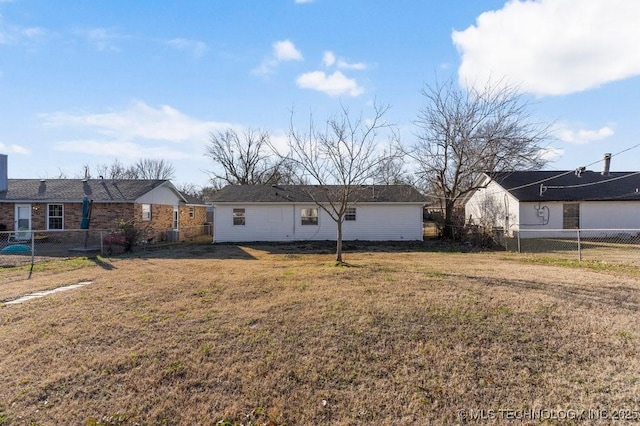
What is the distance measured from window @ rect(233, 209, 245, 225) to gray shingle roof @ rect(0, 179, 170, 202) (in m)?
4.91

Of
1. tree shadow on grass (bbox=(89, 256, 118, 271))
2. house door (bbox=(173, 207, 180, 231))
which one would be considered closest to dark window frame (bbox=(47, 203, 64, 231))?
house door (bbox=(173, 207, 180, 231))

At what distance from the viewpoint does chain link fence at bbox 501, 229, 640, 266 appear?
14.0 m

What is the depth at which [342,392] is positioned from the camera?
3598mm

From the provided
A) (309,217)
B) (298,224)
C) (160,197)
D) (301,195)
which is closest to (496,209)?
(309,217)

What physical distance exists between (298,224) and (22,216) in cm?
1447

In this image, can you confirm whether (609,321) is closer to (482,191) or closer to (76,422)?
(76,422)

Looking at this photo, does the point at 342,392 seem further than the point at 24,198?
No

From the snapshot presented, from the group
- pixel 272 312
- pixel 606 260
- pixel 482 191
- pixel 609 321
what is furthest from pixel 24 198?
pixel 482 191

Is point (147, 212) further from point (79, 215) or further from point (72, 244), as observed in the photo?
point (72, 244)

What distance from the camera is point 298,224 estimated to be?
20609 mm

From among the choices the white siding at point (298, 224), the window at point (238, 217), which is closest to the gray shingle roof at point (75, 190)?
A: the white siding at point (298, 224)

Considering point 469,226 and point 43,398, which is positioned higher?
point 469,226

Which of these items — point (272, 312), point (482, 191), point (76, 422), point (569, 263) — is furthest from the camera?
point (482, 191)

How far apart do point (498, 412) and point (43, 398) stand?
4268 mm
